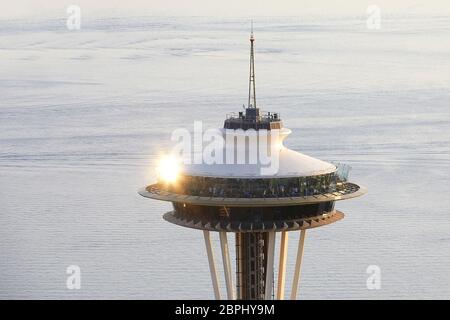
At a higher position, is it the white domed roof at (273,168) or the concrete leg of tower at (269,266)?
the white domed roof at (273,168)

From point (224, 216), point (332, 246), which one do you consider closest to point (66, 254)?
point (332, 246)

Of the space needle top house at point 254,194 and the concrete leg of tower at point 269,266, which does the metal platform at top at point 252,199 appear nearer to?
the space needle top house at point 254,194

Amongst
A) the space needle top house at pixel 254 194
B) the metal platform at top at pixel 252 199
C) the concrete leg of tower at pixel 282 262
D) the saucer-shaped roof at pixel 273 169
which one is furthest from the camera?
the concrete leg of tower at pixel 282 262

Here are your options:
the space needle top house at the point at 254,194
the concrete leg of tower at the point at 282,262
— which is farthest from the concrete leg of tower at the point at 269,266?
the concrete leg of tower at the point at 282,262

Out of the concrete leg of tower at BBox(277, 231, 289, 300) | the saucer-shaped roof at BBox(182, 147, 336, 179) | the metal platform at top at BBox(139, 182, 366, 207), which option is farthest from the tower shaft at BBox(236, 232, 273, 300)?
the saucer-shaped roof at BBox(182, 147, 336, 179)

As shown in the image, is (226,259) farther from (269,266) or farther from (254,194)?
(254,194)

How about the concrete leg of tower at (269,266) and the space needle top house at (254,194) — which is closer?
the space needle top house at (254,194)

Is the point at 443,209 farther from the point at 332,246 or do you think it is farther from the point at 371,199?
the point at 332,246

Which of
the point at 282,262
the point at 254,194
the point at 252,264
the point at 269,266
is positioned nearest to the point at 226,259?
the point at 252,264
